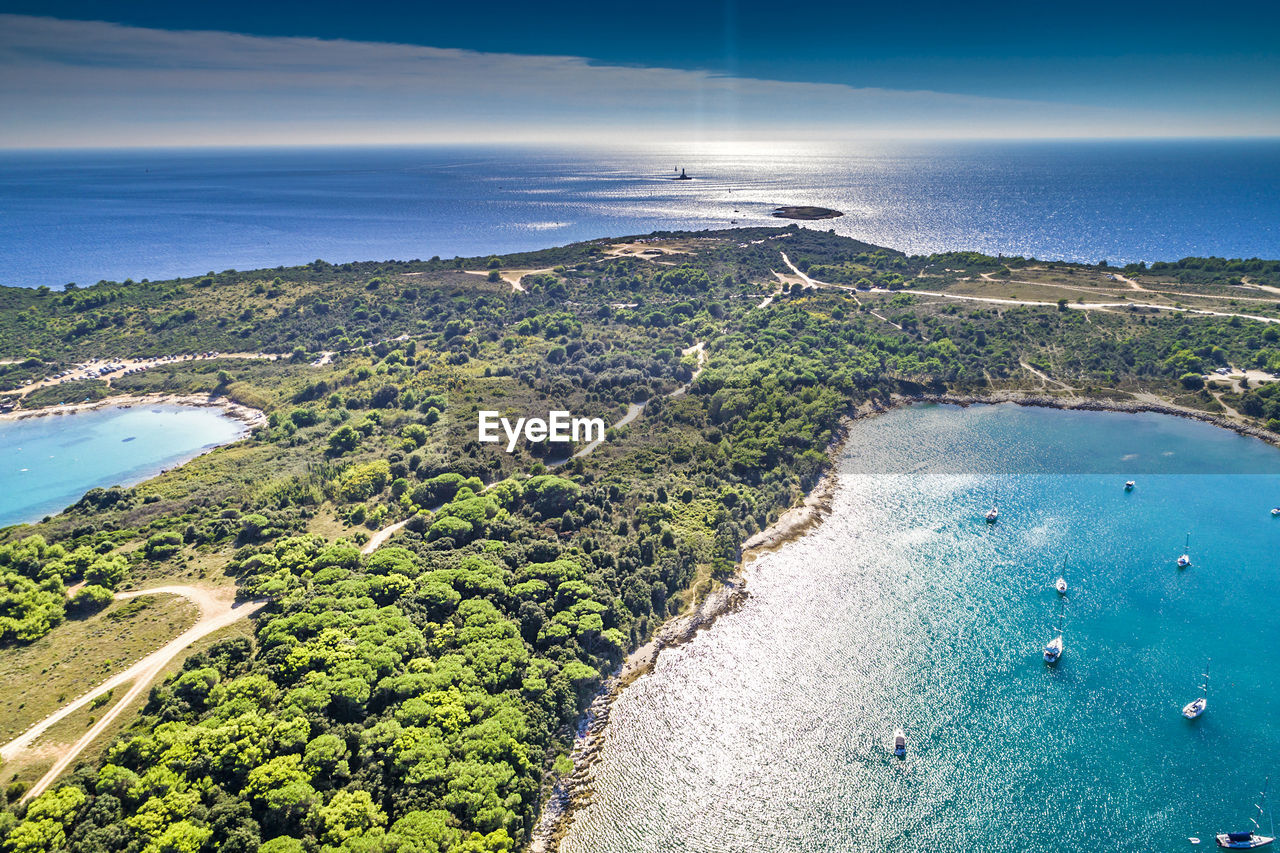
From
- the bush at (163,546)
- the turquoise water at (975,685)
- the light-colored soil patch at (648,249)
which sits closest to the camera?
the turquoise water at (975,685)

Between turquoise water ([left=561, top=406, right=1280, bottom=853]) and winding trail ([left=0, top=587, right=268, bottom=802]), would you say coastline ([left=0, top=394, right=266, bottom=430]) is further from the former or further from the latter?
turquoise water ([left=561, top=406, right=1280, bottom=853])

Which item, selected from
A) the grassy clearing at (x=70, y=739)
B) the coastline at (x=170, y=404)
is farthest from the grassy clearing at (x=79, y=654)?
the coastline at (x=170, y=404)

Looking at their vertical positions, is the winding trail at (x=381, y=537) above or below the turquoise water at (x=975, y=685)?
above

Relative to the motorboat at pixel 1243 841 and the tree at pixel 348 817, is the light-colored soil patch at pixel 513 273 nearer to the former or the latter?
the tree at pixel 348 817

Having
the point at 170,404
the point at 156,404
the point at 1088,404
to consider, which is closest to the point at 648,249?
the point at 1088,404

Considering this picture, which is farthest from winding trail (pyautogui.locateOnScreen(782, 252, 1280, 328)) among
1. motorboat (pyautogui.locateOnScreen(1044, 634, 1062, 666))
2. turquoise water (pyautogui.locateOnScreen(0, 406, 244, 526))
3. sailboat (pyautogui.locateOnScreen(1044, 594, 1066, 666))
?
turquoise water (pyautogui.locateOnScreen(0, 406, 244, 526))
